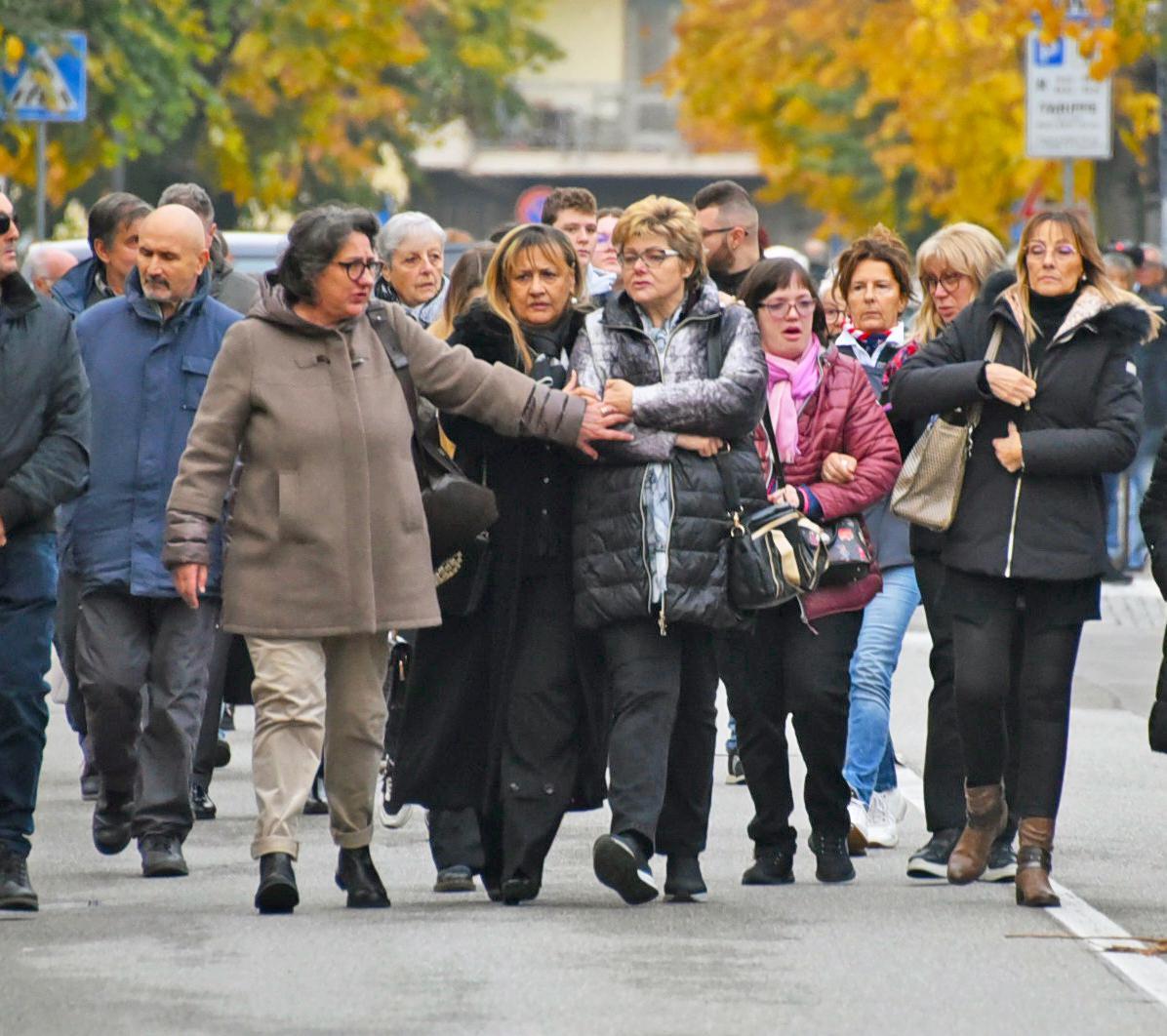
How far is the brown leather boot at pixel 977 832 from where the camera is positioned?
9422 mm

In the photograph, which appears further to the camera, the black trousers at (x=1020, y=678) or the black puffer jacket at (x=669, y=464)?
the black trousers at (x=1020, y=678)

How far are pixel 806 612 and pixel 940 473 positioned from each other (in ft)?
1.95

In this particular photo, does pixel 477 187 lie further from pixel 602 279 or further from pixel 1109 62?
pixel 602 279

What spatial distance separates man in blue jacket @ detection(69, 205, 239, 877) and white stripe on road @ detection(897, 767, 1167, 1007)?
2.60 metres

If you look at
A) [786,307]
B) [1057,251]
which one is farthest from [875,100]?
[1057,251]

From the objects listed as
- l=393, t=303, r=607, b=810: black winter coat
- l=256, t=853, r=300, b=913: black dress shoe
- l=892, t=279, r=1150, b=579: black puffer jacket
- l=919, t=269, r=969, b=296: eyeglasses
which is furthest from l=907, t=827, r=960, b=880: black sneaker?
l=256, t=853, r=300, b=913: black dress shoe

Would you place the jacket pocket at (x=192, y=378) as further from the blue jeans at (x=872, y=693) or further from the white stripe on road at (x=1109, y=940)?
the white stripe on road at (x=1109, y=940)

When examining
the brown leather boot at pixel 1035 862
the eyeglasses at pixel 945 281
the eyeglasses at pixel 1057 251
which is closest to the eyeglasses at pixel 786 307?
the eyeglasses at pixel 945 281

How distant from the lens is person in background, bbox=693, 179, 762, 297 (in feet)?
35.9

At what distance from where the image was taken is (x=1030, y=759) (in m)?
9.26

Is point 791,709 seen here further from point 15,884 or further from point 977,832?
point 15,884

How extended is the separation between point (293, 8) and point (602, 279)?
63.9 ft

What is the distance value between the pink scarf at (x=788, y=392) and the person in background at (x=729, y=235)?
1.15 m

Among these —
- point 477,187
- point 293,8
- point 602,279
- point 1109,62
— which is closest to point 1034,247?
point 602,279
